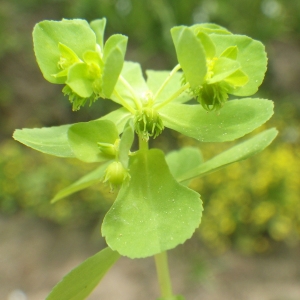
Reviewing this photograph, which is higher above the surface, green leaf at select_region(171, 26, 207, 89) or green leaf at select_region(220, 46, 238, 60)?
green leaf at select_region(171, 26, 207, 89)

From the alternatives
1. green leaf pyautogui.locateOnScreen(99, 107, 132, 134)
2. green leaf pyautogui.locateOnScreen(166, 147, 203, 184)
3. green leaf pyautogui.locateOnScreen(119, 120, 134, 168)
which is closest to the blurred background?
green leaf pyautogui.locateOnScreen(166, 147, 203, 184)

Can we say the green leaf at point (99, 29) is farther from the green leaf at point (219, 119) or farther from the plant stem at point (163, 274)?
the plant stem at point (163, 274)

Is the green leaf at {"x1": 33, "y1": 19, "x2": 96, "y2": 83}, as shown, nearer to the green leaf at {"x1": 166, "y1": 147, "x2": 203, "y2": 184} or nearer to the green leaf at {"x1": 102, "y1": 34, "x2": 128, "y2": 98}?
the green leaf at {"x1": 102, "y1": 34, "x2": 128, "y2": 98}

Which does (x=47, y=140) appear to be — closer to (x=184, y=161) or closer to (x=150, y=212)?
(x=150, y=212)

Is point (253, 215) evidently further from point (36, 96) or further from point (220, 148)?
point (36, 96)

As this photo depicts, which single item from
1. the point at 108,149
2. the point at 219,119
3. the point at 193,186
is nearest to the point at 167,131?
the point at 193,186

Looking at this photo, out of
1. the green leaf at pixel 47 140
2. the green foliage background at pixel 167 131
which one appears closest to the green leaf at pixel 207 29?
the green leaf at pixel 47 140

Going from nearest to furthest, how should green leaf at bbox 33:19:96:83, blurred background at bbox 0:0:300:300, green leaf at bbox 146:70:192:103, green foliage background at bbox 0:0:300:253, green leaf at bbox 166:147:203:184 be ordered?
green leaf at bbox 33:19:96:83 < green leaf at bbox 146:70:192:103 < green leaf at bbox 166:147:203:184 < blurred background at bbox 0:0:300:300 < green foliage background at bbox 0:0:300:253

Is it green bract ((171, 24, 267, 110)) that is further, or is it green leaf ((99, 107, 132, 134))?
green leaf ((99, 107, 132, 134))
